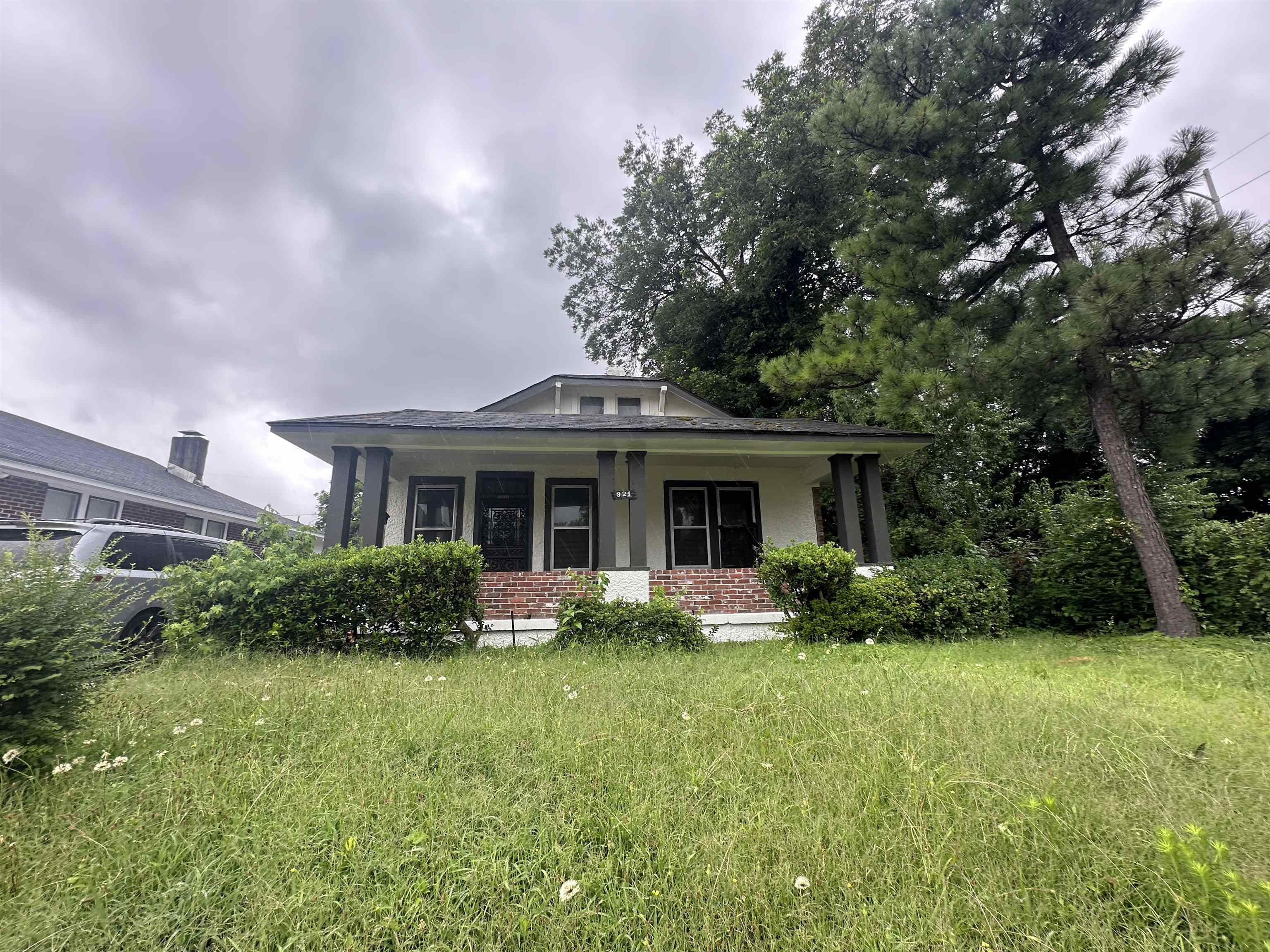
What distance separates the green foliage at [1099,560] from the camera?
7.09m

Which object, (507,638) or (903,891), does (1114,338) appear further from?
(507,638)

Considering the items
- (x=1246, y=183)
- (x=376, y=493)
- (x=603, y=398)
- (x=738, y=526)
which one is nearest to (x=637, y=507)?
(x=738, y=526)

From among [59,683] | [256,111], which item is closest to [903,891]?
[59,683]

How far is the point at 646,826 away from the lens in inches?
78.0

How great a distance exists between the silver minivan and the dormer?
6444 millimetres

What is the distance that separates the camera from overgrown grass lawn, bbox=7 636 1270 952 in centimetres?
155

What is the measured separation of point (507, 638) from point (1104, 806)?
20.7 feet

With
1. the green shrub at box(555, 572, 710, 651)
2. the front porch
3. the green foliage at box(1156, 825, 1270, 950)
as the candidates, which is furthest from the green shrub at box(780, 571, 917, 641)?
the green foliage at box(1156, 825, 1270, 950)

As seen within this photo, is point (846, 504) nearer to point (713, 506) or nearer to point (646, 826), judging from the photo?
point (713, 506)

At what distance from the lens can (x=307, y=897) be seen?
163 cm

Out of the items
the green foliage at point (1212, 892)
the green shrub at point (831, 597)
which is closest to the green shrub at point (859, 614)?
the green shrub at point (831, 597)

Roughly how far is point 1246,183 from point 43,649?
22.8m

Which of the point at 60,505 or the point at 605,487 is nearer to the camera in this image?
the point at 605,487

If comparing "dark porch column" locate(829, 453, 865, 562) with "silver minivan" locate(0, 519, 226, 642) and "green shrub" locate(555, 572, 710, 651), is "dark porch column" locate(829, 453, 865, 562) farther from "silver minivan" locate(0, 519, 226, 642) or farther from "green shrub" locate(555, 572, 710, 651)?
"silver minivan" locate(0, 519, 226, 642)
